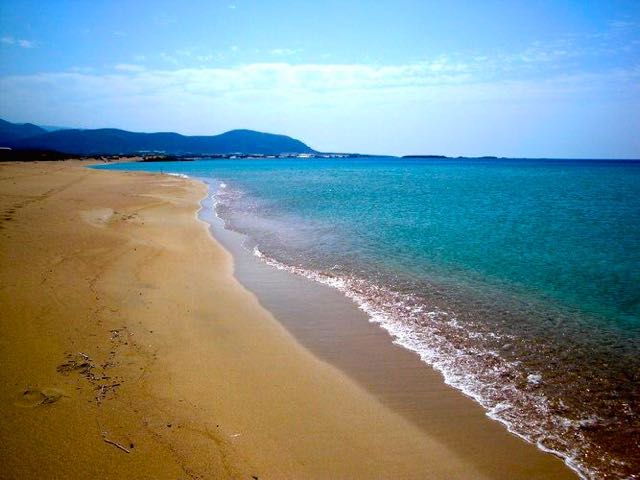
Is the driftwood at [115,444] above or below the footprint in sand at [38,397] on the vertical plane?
below

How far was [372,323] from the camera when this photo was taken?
31.2 ft

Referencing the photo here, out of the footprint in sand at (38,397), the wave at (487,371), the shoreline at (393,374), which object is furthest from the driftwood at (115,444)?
the wave at (487,371)

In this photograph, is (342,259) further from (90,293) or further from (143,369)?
(143,369)

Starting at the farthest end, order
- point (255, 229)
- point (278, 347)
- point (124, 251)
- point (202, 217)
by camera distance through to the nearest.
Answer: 1. point (202, 217)
2. point (255, 229)
3. point (124, 251)
4. point (278, 347)

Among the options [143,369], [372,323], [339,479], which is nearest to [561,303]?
[372,323]

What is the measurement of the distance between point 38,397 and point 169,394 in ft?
5.39

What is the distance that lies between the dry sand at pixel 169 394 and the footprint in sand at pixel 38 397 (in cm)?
2

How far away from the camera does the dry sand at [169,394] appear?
4.52m

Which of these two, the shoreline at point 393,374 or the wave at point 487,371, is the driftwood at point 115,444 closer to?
the shoreline at point 393,374

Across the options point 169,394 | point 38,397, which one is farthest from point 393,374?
point 38,397

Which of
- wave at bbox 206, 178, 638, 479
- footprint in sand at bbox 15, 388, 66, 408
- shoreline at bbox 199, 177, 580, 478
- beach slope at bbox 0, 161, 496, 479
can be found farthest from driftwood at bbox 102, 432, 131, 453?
wave at bbox 206, 178, 638, 479

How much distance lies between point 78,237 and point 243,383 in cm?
1100

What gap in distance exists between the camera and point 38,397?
17.0ft

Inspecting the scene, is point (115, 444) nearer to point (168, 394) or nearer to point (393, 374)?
point (168, 394)
